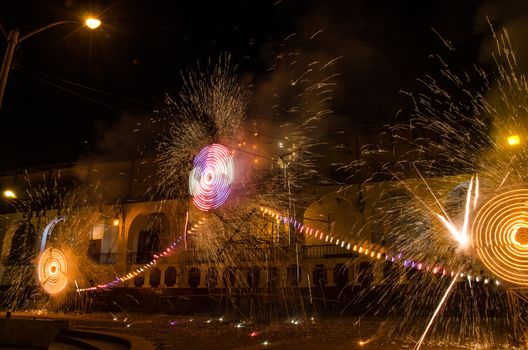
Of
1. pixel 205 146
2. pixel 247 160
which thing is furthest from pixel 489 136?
pixel 205 146

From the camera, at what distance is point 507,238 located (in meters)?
7.08

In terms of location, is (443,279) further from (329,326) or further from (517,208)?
(517,208)

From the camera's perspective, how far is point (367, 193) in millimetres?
17234

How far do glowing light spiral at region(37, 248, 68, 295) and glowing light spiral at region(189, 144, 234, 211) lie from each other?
249 inches

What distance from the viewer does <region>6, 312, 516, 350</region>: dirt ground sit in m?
8.22

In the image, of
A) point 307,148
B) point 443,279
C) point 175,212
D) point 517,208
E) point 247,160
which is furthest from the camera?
point 175,212

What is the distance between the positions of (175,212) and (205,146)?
946 cm

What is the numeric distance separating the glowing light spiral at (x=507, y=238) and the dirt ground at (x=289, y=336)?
1.57 m

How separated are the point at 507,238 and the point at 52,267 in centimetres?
1404

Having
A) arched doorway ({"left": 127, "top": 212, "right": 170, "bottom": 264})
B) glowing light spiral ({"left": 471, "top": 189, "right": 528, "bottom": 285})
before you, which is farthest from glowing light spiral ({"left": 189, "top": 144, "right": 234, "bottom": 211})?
arched doorway ({"left": 127, "top": 212, "right": 170, "bottom": 264})

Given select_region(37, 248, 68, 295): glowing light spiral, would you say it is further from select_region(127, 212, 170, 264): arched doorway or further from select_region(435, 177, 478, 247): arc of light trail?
select_region(435, 177, 478, 247): arc of light trail

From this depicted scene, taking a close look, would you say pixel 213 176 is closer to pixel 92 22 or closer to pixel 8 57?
pixel 92 22

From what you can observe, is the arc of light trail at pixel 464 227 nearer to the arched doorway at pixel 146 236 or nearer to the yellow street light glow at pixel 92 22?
the yellow street light glow at pixel 92 22

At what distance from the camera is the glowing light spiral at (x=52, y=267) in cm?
1501
